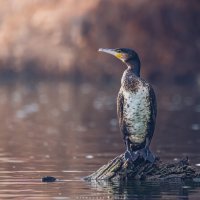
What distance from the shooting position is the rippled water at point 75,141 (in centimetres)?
1111

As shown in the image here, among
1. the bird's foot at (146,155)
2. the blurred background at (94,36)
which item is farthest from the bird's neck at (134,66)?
the blurred background at (94,36)

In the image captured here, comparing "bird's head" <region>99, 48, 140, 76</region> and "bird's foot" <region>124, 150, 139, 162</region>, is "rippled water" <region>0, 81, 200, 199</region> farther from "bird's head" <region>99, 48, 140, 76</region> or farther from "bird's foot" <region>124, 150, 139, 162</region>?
"bird's head" <region>99, 48, 140, 76</region>

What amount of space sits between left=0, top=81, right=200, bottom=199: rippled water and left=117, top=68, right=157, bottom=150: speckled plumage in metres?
0.76

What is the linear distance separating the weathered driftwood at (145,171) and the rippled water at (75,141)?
25cm

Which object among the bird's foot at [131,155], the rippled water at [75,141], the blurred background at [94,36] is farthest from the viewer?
the blurred background at [94,36]

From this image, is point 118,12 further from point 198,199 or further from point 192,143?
point 198,199

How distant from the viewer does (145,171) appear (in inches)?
471

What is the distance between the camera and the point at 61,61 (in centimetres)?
4472

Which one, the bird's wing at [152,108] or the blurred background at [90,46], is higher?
the blurred background at [90,46]

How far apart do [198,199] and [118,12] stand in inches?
1376

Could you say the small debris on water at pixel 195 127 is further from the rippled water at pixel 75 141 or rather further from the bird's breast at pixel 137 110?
the bird's breast at pixel 137 110

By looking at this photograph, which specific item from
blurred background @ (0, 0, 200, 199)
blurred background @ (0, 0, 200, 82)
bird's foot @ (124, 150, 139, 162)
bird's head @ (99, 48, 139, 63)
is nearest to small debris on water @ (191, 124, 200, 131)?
bird's head @ (99, 48, 139, 63)

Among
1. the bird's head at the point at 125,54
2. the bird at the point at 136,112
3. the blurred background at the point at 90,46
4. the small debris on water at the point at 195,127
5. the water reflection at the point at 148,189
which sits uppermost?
the blurred background at the point at 90,46

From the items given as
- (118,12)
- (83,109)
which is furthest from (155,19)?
(83,109)
